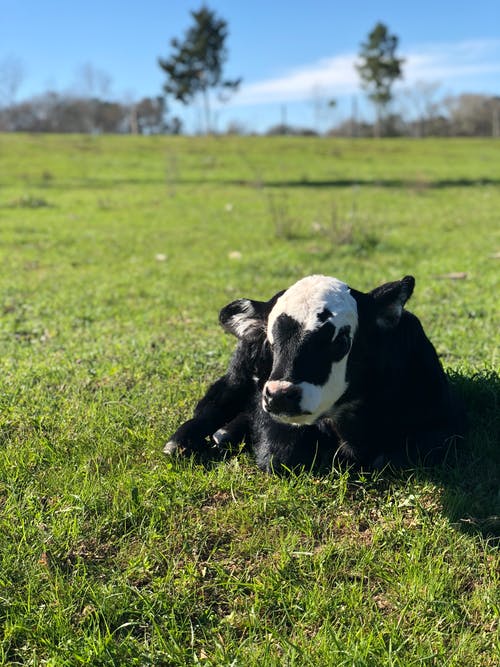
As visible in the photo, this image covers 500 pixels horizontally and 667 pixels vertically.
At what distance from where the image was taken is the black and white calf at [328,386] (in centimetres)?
289

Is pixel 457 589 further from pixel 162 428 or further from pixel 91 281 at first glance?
pixel 91 281

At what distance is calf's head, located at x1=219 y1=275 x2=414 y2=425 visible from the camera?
2.78 meters

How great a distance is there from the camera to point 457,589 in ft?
8.98

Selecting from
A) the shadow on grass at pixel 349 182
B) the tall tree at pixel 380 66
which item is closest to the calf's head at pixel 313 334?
the shadow on grass at pixel 349 182

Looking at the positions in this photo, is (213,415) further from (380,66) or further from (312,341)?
(380,66)

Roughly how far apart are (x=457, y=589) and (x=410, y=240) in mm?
10564

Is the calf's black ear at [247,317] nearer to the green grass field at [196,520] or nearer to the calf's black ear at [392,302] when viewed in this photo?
the calf's black ear at [392,302]

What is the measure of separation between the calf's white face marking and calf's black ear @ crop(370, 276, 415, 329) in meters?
0.16

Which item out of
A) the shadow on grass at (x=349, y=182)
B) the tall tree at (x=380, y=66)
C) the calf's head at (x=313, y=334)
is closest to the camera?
the calf's head at (x=313, y=334)

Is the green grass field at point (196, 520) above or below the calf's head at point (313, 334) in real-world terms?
below

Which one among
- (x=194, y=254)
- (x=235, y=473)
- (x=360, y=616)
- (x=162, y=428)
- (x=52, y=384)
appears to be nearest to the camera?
(x=360, y=616)

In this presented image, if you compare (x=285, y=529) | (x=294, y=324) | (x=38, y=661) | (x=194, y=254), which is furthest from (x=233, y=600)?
(x=194, y=254)

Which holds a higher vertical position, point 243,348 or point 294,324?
point 294,324

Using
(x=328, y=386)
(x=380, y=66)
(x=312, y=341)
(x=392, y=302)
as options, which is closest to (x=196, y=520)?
(x=328, y=386)
